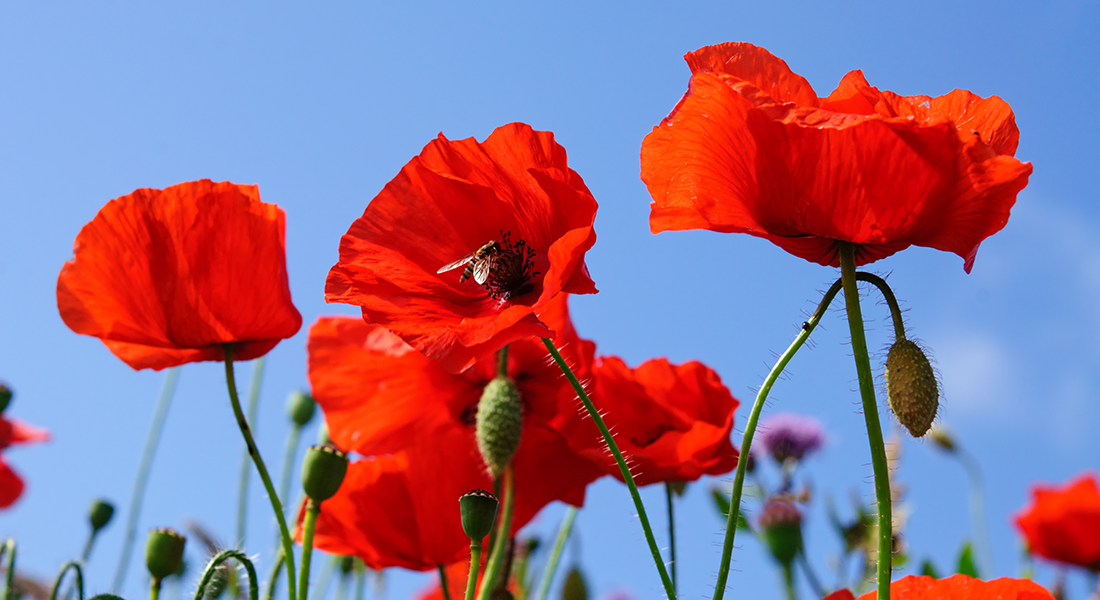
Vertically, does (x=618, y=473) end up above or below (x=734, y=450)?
below

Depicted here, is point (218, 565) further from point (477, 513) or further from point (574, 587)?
point (574, 587)

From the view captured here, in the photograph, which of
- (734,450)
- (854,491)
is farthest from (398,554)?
(854,491)

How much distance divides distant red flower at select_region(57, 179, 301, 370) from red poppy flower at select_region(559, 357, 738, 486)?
0.42m

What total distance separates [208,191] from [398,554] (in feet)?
1.86

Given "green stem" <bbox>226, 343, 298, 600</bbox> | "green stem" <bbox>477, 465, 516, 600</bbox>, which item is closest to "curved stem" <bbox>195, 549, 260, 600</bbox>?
"green stem" <bbox>226, 343, 298, 600</bbox>

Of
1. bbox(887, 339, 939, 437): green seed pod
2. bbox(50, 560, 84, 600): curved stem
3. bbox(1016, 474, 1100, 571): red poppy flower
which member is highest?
bbox(1016, 474, 1100, 571): red poppy flower

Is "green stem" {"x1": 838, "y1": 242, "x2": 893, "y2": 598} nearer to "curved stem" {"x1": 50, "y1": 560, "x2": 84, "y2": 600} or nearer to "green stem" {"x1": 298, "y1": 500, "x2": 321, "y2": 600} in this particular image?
"green stem" {"x1": 298, "y1": 500, "x2": 321, "y2": 600}

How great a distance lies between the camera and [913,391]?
73 centimetres

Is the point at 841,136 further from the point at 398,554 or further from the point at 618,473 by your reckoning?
the point at 398,554

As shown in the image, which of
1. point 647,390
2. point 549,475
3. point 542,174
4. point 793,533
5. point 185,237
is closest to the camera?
point 542,174

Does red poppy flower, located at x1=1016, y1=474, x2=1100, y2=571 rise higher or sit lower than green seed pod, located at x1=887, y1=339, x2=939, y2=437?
higher

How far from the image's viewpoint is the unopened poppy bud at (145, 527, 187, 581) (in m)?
1.08

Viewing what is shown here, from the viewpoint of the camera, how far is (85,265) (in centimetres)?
107

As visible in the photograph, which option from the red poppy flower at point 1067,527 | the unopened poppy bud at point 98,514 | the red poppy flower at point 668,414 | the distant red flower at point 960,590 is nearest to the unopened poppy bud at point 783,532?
the red poppy flower at point 668,414
